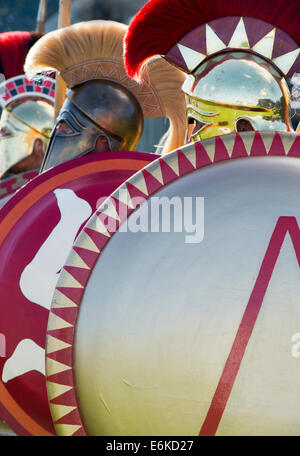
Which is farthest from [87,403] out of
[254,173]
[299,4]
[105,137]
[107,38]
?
[107,38]

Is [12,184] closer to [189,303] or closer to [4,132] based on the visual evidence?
[4,132]

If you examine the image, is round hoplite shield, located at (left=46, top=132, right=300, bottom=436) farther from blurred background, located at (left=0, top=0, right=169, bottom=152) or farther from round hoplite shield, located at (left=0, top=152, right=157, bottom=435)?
blurred background, located at (left=0, top=0, right=169, bottom=152)

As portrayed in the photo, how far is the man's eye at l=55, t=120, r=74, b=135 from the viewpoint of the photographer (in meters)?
2.79

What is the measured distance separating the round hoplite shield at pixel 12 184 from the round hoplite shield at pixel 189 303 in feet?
7.49

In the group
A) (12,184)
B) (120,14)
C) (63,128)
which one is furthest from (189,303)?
(120,14)

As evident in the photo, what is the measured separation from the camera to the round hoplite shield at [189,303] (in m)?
1.40

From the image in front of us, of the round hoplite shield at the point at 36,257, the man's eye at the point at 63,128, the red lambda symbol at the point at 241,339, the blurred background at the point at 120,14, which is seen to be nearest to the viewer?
the red lambda symbol at the point at 241,339

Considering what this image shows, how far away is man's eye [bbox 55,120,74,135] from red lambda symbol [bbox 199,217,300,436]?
150 cm

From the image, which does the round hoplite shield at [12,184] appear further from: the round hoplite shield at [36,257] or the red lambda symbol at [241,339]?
the red lambda symbol at [241,339]

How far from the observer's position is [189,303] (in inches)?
55.4

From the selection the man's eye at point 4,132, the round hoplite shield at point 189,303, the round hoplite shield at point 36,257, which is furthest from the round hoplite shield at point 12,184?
the round hoplite shield at point 189,303

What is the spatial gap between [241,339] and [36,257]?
1.04m

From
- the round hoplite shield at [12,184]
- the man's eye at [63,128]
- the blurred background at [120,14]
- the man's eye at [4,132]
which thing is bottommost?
the man's eye at [63,128]

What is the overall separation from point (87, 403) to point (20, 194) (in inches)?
40.4
